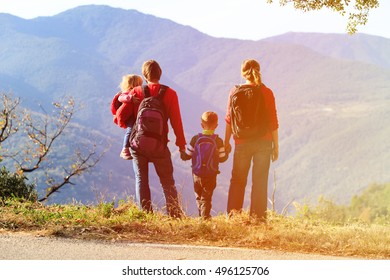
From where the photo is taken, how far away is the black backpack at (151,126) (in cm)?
877

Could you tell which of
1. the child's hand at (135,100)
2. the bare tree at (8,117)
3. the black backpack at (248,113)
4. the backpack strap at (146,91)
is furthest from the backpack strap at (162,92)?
the bare tree at (8,117)

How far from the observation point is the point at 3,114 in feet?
59.1

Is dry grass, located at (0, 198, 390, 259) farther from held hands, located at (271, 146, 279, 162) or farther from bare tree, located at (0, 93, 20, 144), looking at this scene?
bare tree, located at (0, 93, 20, 144)

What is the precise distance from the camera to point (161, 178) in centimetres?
905

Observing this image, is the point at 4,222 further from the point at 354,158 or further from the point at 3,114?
the point at 354,158

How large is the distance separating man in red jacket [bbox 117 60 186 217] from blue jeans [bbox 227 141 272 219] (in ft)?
2.54

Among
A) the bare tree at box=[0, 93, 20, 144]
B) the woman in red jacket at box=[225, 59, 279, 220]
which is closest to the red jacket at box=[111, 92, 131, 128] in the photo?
the woman in red jacket at box=[225, 59, 279, 220]

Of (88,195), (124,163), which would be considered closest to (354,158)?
(124,163)

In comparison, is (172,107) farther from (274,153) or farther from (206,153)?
(274,153)

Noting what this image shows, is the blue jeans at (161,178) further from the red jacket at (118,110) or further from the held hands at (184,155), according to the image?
the red jacket at (118,110)

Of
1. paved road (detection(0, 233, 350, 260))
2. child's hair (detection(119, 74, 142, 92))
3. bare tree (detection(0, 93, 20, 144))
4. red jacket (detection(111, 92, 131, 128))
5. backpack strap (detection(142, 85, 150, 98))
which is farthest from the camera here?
bare tree (detection(0, 93, 20, 144))

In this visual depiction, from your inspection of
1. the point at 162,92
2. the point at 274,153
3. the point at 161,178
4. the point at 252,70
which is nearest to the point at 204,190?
the point at 161,178

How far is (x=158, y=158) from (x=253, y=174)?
134 centimetres

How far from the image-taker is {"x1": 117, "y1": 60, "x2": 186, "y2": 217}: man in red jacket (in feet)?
28.9
